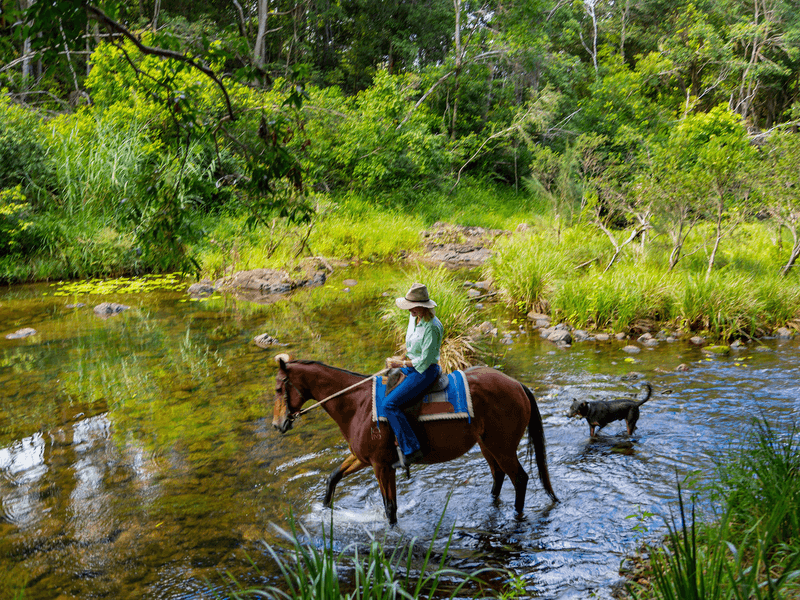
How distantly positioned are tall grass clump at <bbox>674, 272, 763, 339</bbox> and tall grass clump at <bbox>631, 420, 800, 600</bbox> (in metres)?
7.32

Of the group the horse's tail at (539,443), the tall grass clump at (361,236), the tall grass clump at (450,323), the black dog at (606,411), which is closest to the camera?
the horse's tail at (539,443)

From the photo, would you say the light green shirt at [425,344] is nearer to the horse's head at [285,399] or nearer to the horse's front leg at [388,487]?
Result: the horse's front leg at [388,487]

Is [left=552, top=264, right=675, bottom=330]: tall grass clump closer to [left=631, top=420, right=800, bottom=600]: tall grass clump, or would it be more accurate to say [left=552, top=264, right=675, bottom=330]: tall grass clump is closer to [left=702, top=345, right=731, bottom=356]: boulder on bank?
[left=702, top=345, right=731, bottom=356]: boulder on bank

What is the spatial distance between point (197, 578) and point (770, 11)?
36393 millimetres

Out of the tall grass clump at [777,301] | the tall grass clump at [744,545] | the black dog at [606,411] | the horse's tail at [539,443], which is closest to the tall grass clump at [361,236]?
the tall grass clump at [777,301]

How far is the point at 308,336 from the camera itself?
1239 cm

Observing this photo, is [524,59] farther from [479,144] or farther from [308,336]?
[308,336]

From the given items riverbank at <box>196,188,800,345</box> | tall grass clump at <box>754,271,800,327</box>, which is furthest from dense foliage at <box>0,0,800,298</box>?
tall grass clump at <box>754,271,800,327</box>

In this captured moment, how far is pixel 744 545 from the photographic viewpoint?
8.80 ft

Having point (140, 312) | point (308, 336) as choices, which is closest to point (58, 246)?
point (140, 312)

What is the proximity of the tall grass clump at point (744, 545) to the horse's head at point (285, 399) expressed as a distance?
3175mm

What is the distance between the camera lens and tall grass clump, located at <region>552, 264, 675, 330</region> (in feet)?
38.6

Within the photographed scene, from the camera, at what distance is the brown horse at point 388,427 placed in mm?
5320

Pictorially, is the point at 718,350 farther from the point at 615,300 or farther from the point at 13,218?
the point at 13,218
